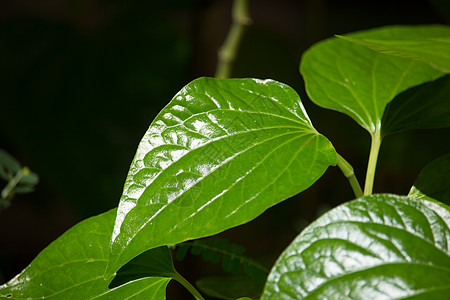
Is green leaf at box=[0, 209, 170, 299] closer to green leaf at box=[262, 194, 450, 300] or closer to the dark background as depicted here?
green leaf at box=[262, 194, 450, 300]

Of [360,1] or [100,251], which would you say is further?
[360,1]

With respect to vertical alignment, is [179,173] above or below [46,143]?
above

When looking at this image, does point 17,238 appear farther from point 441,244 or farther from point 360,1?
point 441,244

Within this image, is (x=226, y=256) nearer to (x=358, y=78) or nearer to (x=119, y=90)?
(x=358, y=78)

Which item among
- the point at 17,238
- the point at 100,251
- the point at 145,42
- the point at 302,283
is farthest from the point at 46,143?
the point at 302,283

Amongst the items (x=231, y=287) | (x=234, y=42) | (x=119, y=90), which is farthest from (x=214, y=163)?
(x=119, y=90)

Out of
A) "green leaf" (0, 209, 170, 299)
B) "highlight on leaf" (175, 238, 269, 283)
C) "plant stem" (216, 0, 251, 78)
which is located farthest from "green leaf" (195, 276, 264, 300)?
"plant stem" (216, 0, 251, 78)
